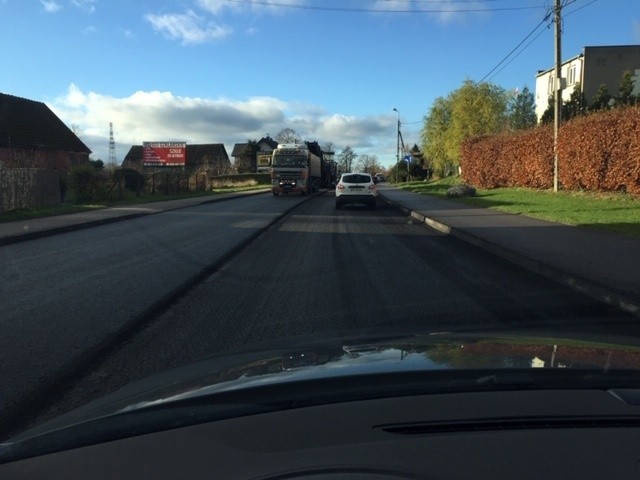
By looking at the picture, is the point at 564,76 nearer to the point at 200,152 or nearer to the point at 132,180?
the point at 132,180

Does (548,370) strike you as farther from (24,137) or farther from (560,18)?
(24,137)

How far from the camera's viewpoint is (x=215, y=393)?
2.32 m

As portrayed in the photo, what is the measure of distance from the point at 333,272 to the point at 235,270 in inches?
67.0

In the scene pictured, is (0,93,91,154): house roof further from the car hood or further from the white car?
the car hood

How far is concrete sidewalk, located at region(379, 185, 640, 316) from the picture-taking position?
26.6 ft

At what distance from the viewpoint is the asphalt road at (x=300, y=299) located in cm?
560

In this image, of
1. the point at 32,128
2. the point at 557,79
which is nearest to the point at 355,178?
the point at 557,79

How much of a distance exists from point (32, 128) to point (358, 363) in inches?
2088

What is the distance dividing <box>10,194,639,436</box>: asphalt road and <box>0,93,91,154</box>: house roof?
37.2 m

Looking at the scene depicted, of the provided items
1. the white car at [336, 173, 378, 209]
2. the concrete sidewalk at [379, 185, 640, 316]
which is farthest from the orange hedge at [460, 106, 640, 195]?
the white car at [336, 173, 378, 209]

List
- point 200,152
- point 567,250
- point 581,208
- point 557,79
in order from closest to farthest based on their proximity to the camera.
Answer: point 567,250, point 581,208, point 557,79, point 200,152

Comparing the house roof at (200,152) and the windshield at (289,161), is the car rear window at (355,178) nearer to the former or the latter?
the windshield at (289,161)

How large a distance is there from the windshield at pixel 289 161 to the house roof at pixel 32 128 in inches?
790

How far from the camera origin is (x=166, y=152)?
7162 centimetres
